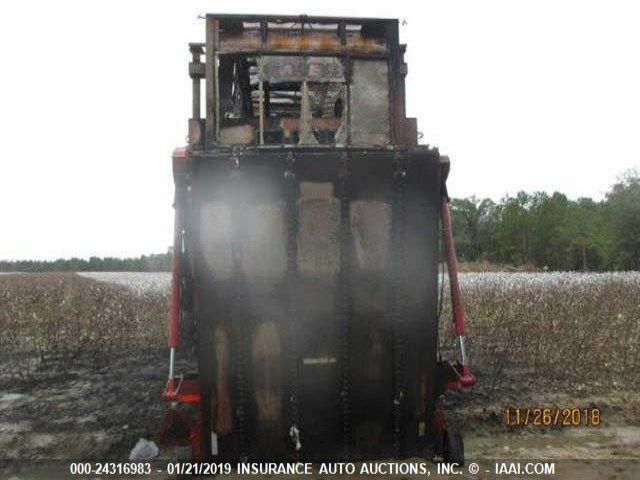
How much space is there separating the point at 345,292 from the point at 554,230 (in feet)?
271

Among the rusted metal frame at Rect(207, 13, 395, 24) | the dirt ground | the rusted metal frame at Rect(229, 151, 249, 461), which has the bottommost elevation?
the dirt ground

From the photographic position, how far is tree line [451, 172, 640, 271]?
49.2 metres

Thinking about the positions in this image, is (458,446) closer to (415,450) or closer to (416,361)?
(415,450)

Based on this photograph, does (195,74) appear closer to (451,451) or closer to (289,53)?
(289,53)

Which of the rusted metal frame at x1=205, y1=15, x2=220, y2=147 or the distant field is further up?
the rusted metal frame at x1=205, y1=15, x2=220, y2=147

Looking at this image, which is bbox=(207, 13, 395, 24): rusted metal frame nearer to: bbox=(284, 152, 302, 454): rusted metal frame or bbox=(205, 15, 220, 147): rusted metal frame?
bbox=(205, 15, 220, 147): rusted metal frame

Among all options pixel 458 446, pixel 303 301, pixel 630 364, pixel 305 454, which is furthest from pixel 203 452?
pixel 630 364

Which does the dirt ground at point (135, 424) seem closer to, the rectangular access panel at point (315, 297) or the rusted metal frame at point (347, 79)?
the rectangular access panel at point (315, 297)

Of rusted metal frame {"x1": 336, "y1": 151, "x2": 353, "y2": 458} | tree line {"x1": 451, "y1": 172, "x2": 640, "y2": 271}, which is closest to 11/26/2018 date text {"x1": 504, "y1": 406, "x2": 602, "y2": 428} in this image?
rusted metal frame {"x1": 336, "y1": 151, "x2": 353, "y2": 458}

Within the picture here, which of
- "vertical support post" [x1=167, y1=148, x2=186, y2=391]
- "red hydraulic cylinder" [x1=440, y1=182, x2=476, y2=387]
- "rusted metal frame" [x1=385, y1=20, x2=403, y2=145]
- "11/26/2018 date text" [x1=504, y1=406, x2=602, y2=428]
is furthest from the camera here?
"11/26/2018 date text" [x1=504, y1=406, x2=602, y2=428]

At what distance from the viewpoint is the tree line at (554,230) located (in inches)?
1937

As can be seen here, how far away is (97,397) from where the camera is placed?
6496mm

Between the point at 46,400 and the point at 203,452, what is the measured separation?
3.72 metres

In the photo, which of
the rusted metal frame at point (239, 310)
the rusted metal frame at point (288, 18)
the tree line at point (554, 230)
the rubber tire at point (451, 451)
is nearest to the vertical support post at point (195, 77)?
the rusted metal frame at point (288, 18)
